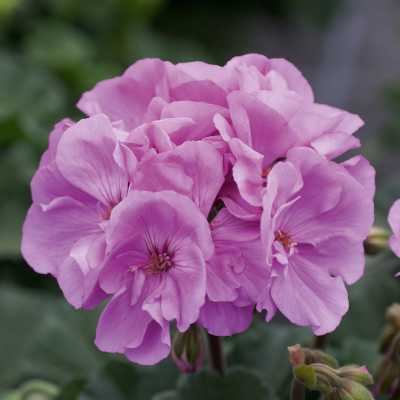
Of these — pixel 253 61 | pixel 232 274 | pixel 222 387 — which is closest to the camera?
pixel 232 274

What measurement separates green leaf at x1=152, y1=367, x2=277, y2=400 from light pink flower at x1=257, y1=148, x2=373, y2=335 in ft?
0.87

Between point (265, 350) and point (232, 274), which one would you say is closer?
point (232, 274)

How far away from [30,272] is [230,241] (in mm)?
1137

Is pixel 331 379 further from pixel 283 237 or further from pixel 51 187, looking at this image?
pixel 51 187

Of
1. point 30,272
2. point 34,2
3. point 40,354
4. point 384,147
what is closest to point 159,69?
point 40,354

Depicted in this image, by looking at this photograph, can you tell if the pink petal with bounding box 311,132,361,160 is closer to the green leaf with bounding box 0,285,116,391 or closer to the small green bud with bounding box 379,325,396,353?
the small green bud with bounding box 379,325,396,353

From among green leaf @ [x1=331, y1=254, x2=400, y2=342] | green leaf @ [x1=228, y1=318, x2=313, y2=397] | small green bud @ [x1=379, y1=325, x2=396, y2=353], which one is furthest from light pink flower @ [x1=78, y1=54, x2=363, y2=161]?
green leaf @ [x1=331, y1=254, x2=400, y2=342]

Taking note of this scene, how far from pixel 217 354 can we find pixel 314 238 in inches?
10.3

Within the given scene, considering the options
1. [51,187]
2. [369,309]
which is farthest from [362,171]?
[369,309]

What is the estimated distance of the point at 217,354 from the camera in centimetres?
75

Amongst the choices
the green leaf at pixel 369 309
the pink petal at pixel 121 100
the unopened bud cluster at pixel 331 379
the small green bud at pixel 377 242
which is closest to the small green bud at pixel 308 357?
the unopened bud cluster at pixel 331 379

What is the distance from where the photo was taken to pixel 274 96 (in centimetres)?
57

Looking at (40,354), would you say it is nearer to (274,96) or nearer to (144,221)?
(144,221)

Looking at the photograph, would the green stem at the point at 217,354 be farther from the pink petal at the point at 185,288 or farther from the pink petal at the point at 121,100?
the pink petal at the point at 121,100
